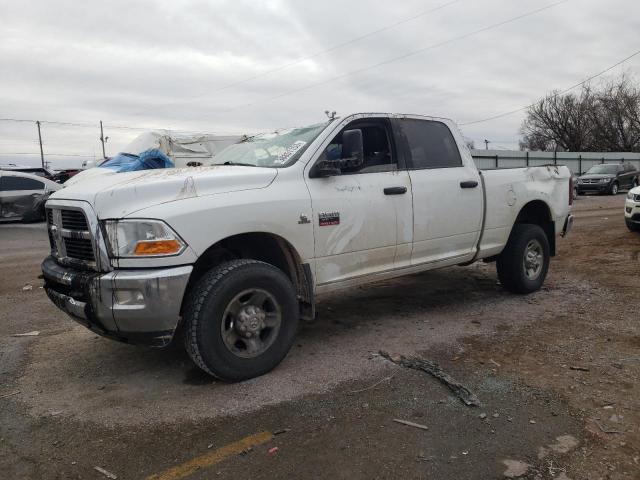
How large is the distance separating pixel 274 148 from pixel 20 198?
508 inches

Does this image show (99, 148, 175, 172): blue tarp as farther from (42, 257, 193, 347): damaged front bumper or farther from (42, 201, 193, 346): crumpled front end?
(42, 257, 193, 347): damaged front bumper

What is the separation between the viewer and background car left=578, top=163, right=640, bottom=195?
24.9 metres

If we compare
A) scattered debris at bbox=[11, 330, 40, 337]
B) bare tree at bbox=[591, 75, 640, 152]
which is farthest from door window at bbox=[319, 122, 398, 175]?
bare tree at bbox=[591, 75, 640, 152]

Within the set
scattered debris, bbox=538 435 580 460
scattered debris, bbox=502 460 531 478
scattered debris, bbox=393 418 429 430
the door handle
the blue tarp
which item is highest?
the blue tarp

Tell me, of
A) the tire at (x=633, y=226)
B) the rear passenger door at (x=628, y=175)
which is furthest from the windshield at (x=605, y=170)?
the tire at (x=633, y=226)

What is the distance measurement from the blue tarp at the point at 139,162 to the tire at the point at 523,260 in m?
8.14

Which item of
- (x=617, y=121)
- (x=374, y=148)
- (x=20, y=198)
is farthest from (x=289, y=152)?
(x=617, y=121)

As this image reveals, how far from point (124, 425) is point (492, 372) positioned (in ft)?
8.34

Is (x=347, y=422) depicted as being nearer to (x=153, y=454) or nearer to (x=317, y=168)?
(x=153, y=454)

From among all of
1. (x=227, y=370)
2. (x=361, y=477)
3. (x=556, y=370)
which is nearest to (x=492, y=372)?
(x=556, y=370)

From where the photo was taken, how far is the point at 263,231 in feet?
12.8

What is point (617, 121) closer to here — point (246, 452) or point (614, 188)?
point (614, 188)

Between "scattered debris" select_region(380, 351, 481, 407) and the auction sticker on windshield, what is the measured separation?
5.71ft

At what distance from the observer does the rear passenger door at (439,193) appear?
5.02 meters
